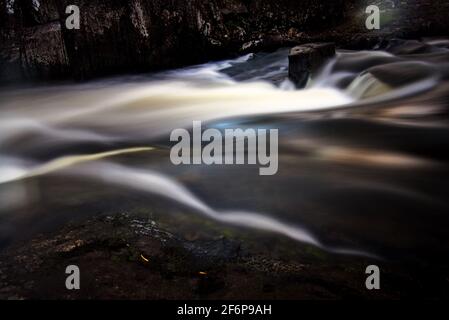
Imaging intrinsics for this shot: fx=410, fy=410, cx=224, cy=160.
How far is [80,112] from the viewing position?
20.7 feet

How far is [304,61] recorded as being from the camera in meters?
6.69

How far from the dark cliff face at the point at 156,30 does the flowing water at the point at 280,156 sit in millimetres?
645

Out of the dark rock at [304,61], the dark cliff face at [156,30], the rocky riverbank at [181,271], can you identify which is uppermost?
the dark cliff face at [156,30]

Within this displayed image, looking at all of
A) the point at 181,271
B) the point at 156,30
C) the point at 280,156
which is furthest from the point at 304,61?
the point at 181,271

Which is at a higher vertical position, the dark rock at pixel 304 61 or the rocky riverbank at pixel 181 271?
the dark rock at pixel 304 61

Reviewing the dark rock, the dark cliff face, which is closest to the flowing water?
the dark rock

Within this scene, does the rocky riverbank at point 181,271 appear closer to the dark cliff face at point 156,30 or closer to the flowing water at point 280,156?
the flowing water at point 280,156

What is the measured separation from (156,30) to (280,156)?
5.21 metres

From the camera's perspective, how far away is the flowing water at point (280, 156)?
254cm

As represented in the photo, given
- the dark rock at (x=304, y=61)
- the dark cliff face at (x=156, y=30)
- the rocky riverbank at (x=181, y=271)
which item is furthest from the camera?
the dark cliff face at (x=156, y=30)

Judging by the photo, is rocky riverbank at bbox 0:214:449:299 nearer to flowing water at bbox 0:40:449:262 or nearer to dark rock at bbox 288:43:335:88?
flowing water at bbox 0:40:449:262

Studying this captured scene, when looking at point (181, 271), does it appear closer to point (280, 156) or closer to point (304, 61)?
point (280, 156)

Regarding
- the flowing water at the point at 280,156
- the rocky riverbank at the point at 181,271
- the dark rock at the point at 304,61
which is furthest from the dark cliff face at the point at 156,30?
the rocky riverbank at the point at 181,271
